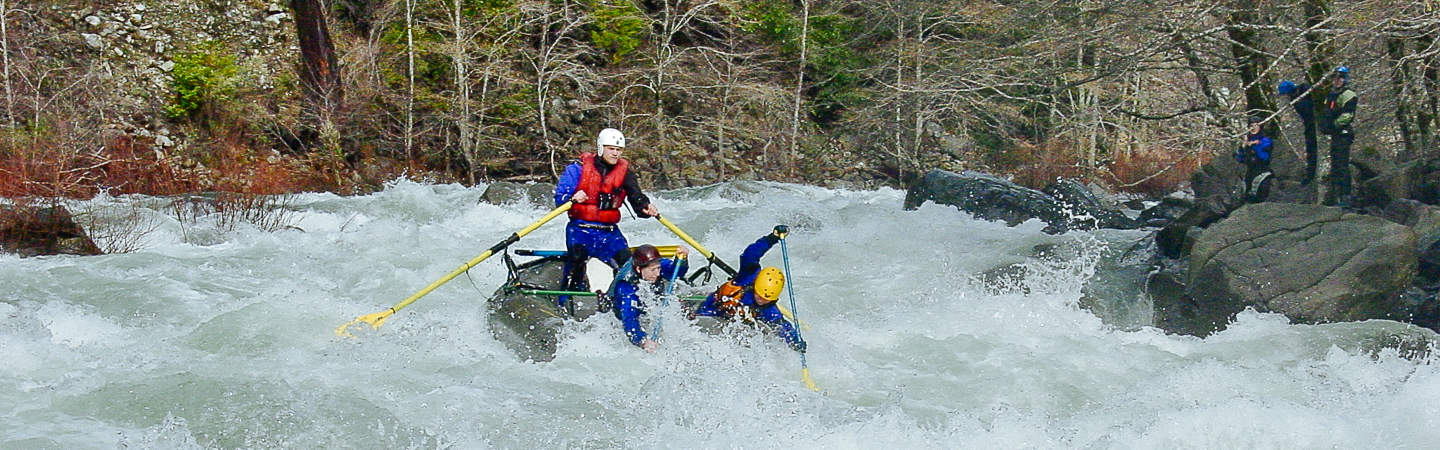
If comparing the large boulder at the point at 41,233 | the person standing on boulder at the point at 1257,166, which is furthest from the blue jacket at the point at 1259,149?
the large boulder at the point at 41,233

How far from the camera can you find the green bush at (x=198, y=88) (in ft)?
59.2

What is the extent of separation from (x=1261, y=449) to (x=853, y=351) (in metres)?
2.70

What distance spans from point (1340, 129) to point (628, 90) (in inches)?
597

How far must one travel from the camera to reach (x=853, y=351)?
23.5ft

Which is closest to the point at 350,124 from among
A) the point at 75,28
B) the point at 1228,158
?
the point at 75,28

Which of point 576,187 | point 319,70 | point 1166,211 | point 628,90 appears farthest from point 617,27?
point 576,187

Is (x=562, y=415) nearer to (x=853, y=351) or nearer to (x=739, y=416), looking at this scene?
(x=739, y=416)

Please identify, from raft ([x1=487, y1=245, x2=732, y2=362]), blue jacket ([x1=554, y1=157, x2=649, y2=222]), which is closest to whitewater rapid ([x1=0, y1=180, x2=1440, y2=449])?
raft ([x1=487, y1=245, x2=732, y2=362])

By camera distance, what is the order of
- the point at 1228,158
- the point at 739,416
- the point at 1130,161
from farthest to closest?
the point at 1130,161, the point at 1228,158, the point at 739,416

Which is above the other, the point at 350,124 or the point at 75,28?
the point at 75,28

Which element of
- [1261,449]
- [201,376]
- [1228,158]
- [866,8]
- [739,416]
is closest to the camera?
[1261,449]

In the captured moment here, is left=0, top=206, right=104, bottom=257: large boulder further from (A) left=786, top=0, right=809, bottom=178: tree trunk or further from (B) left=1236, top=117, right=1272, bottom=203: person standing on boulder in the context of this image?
(A) left=786, top=0, right=809, bottom=178: tree trunk

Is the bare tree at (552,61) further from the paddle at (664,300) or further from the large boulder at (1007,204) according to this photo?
the paddle at (664,300)

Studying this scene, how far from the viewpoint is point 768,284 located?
6.25 meters
